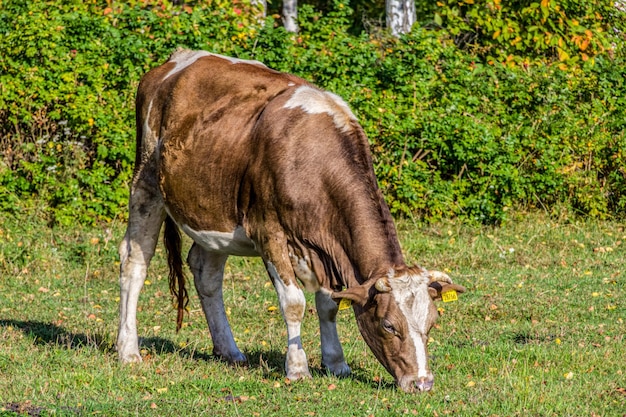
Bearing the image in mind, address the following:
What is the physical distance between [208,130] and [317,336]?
6.81ft

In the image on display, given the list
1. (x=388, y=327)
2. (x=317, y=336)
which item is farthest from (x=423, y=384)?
(x=317, y=336)

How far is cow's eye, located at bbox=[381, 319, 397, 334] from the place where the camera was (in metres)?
6.74

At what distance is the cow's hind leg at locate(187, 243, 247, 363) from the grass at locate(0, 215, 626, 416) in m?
0.19

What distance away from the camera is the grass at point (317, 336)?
6.60 meters

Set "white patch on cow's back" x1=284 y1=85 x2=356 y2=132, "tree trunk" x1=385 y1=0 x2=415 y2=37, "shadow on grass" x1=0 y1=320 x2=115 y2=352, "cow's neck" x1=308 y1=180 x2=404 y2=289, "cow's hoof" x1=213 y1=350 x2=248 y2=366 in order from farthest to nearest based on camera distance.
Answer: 1. "tree trunk" x1=385 y1=0 x2=415 y2=37
2. "shadow on grass" x1=0 y1=320 x2=115 y2=352
3. "cow's hoof" x1=213 y1=350 x2=248 y2=366
4. "white patch on cow's back" x1=284 y1=85 x2=356 y2=132
5. "cow's neck" x1=308 y1=180 x2=404 y2=289

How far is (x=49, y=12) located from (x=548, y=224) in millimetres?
6919

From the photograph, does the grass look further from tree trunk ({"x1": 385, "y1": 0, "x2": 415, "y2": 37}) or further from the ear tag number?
tree trunk ({"x1": 385, "y1": 0, "x2": 415, "y2": 37})

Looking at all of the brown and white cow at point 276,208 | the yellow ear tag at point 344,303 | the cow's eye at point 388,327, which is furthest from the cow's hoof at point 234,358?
the cow's eye at point 388,327

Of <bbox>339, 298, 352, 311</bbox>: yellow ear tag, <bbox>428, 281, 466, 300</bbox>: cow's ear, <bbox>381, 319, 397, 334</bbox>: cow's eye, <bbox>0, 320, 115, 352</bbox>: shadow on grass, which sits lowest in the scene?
<bbox>0, 320, 115, 352</bbox>: shadow on grass

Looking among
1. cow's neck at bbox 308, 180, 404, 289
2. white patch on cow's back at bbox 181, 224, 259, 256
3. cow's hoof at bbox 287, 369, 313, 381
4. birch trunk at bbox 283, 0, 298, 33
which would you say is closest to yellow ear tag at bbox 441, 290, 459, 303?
cow's neck at bbox 308, 180, 404, 289

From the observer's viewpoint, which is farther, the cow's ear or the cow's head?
the cow's ear

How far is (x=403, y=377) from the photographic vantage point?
6.71 metres

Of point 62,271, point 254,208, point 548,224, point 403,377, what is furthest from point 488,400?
point 548,224

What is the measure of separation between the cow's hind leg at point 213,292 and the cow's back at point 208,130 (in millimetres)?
526
